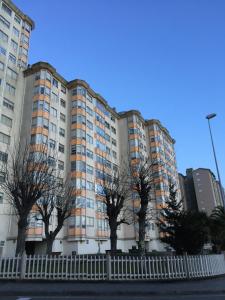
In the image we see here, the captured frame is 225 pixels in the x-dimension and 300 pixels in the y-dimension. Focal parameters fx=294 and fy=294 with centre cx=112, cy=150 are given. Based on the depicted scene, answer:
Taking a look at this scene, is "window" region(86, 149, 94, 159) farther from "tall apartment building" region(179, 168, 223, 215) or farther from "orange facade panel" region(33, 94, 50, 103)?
"tall apartment building" region(179, 168, 223, 215)

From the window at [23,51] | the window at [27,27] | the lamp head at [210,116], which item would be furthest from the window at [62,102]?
the lamp head at [210,116]

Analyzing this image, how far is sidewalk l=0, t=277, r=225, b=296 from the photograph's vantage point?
A: 12.4 metres

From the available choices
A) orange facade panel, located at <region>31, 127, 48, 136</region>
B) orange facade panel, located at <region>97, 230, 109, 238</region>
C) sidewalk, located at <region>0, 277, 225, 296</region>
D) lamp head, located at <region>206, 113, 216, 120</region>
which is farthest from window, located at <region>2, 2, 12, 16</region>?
sidewalk, located at <region>0, 277, 225, 296</region>

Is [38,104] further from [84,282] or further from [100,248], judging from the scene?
[84,282]

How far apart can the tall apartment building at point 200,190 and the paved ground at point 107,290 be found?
10690cm

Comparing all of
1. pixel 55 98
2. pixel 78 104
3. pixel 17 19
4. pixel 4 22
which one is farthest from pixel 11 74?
pixel 17 19

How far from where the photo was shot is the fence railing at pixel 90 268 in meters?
15.0

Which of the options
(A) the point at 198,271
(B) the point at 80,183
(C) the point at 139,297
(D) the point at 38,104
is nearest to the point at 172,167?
(B) the point at 80,183

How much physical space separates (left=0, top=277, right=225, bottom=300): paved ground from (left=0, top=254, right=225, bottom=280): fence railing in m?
0.47

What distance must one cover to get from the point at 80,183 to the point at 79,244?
9.27 metres

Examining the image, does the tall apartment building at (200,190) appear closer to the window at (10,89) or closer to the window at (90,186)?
the window at (90,186)

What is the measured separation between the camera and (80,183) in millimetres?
46344

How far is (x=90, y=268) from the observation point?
50.2 ft

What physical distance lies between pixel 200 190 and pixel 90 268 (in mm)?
113686
